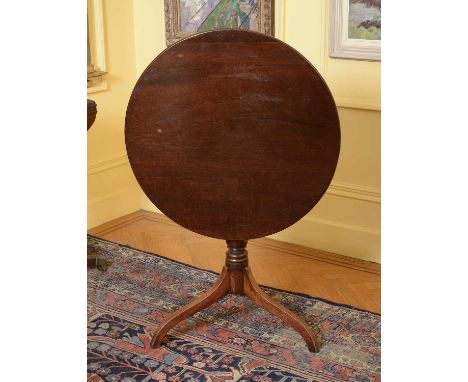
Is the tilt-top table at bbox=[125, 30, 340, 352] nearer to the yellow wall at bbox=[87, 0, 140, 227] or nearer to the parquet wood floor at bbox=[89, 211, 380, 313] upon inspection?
the parquet wood floor at bbox=[89, 211, 380, 313]

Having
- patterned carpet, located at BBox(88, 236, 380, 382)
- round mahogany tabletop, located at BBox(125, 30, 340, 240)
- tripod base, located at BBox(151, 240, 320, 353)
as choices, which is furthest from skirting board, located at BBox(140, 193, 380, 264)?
round mahogany tabletop, located at BBox(125, 30, 340, 240)

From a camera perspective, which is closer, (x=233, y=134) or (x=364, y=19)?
(x=233, y=134)

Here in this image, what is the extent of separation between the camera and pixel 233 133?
2.72 metres

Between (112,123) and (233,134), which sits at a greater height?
(233,134)

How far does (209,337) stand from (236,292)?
0.22 metres

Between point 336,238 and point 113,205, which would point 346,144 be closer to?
Result: point 336,238

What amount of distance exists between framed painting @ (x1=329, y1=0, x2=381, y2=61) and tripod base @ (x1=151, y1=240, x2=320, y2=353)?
1227 mm

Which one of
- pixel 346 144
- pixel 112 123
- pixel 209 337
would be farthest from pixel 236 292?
pixel 112 123

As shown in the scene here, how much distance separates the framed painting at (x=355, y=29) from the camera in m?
3.54
